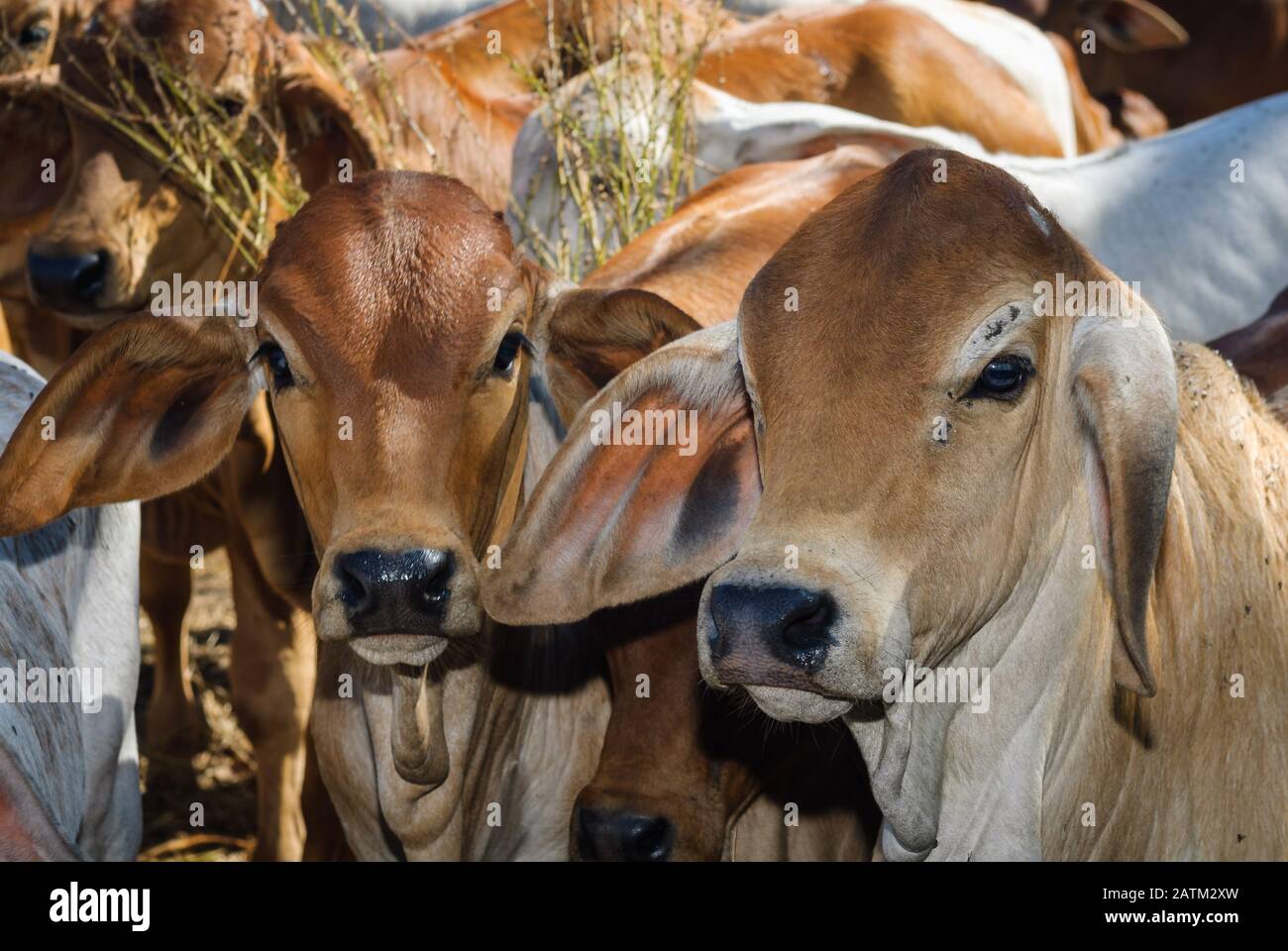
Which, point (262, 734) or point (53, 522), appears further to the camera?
point (262, 734)

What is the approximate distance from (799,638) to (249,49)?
14.1ft

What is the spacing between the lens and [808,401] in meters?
3.29

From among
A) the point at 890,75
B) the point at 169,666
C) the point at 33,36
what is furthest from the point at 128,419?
the point at 890,75

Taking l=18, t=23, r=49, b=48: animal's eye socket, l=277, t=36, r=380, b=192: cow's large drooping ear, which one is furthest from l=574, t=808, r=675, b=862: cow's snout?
l=18, t=23, r=49, b=48: animal's eye socket

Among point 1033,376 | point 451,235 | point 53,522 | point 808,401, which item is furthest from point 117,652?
point 1033,376

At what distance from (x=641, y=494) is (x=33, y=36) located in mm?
5223

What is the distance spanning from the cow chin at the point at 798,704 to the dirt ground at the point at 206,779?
13.2 feet

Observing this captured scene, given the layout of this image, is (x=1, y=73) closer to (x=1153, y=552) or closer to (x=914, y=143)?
(x=914, y=143)

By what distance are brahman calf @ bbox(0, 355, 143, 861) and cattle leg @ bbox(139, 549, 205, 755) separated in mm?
2886

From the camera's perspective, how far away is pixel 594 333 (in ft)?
14.1

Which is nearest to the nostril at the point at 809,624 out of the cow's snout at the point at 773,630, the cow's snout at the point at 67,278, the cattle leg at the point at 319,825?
the cow's snout at the point at 773,630

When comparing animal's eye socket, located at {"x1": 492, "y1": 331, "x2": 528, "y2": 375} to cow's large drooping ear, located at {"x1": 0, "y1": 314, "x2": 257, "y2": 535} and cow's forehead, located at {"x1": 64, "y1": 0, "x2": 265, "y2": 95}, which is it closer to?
cow's large drooping ear, located at {"x1": 0, "y1": 314, "x2": 257, "y2": 535}

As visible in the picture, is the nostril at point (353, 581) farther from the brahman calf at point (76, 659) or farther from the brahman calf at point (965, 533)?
the brahman calf at point (76, 659)

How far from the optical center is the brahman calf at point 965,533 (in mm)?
3176
